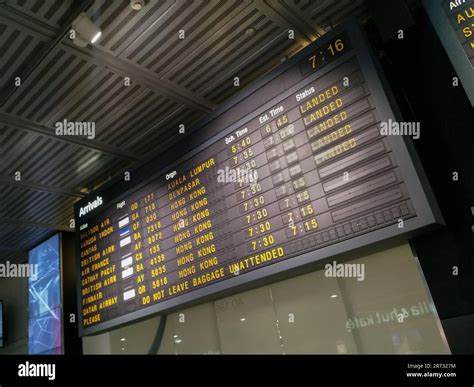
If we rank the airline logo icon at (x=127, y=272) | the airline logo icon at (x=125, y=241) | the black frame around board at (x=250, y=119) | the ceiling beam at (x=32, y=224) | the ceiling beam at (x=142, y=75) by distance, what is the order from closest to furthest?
the black frame around board at (x=250, y=119), the ceiling beam at (x=142, y=75), the airline logo icon at (x=127, y=272), the airline logo icon at (x=125, y=241), the ceiling beam at (x=32, y=224)

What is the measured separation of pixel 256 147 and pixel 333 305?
1543 mm

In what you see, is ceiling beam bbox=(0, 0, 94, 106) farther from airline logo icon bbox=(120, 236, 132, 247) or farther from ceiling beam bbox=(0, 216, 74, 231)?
ceiling beam bbox=(0, 216, 74, 231)

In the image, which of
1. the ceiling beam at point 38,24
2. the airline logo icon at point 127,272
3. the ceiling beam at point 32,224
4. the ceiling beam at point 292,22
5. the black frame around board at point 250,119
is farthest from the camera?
the ceiling beam at point 32,224

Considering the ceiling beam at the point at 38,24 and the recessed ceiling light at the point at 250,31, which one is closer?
the ceiling beam at the point at 38,24

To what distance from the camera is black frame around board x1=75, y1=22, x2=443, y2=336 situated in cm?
280

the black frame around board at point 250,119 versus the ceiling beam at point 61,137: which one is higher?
the ceiling beam at point 61,137

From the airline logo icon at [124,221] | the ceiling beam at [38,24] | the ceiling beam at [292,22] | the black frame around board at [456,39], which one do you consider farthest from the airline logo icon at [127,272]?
the black frame around board at [456,39]

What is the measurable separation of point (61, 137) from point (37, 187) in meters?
1.31

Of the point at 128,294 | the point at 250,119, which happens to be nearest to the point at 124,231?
the point at 128,294

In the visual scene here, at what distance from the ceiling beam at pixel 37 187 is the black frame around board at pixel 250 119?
1.07 m

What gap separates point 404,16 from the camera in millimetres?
3498

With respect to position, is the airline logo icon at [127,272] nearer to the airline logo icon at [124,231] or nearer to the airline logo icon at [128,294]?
the airline logo icon at [128,294]

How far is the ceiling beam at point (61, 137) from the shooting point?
445 cm

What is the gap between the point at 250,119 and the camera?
3.87m
